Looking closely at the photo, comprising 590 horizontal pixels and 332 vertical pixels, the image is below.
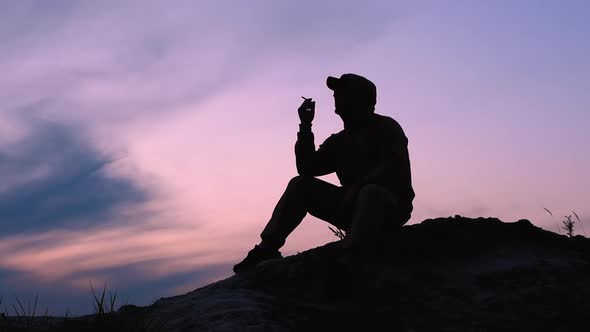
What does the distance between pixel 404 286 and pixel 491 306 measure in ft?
2.43

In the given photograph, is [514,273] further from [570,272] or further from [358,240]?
[358,240]

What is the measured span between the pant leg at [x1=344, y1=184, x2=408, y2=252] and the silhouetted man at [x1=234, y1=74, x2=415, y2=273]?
0.14 m

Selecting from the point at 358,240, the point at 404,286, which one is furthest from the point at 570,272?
the point at 358,240

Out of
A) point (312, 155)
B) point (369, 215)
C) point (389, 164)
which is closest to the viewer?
point (369, 215)

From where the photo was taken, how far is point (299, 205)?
6629 millimetres

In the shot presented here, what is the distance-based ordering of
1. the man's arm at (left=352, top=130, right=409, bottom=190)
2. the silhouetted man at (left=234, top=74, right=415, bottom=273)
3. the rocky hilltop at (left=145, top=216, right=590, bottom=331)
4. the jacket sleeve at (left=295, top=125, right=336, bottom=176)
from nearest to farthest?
the rocky hilltop at (left=145, top=216, right=590, bottom=331) → the man's arm at (left=352, top=130, right=409, bottom=190) → the silhouetted man at (left=234, top=74, right=415, bottom=273) → the jacket sleeve at (left=295, top=125, right=336, bottom=176)

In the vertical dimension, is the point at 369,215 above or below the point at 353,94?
below

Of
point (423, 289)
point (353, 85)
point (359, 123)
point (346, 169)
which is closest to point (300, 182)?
point (346, 169)

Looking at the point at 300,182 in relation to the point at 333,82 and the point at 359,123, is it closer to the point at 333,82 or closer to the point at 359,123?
the point at 359,123

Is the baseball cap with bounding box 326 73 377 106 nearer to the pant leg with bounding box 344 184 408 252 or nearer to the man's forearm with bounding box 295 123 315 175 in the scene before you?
the man's forearm with bounding box 295 123 315 175

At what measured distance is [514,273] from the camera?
6121 millimetres

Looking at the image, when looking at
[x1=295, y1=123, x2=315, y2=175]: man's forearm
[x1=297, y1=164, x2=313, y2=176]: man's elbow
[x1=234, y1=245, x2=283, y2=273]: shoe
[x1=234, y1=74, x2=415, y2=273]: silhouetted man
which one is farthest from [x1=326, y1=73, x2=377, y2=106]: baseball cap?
[x1=234, y1=245, x2=283, y2=273]: shoe

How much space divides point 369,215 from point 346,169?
0.87 metres

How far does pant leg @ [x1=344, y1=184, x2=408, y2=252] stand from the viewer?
19.3ft
